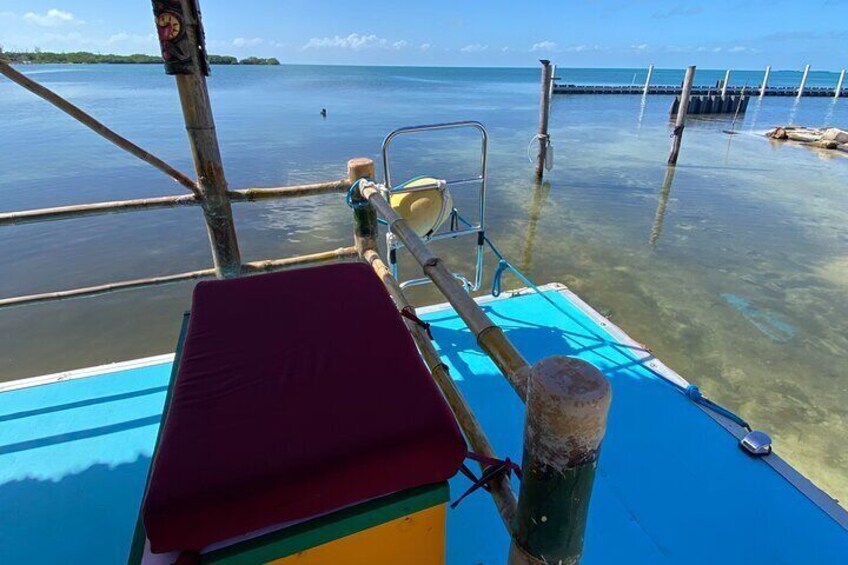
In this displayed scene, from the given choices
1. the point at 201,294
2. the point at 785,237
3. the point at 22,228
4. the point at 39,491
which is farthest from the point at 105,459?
the point at 785,237

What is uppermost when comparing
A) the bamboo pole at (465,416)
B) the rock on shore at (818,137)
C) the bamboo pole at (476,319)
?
the bamboo pole at (476,319)

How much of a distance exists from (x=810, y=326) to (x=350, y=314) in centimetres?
713

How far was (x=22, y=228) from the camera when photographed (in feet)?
32.8

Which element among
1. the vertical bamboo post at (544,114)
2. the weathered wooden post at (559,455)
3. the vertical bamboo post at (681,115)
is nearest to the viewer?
the weathered wooden post at (559,455)

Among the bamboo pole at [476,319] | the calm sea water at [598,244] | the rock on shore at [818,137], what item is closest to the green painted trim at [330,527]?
the bamboo pole at [476,319]

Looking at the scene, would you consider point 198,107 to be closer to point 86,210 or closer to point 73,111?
point 73,111

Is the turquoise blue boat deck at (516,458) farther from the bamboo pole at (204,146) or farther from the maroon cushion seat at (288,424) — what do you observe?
the maroon cushion seat at (288,424)

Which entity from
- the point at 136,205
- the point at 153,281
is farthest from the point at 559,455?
the point at 153,281

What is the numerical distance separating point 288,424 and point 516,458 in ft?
6.01

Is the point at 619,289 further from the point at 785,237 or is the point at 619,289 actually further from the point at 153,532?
the point at 153,532

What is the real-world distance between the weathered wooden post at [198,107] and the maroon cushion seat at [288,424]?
1.41m

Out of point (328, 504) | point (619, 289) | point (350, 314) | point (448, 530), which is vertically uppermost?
point (350, 314)

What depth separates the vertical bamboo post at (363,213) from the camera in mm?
3107

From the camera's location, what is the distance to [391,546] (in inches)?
49.6
